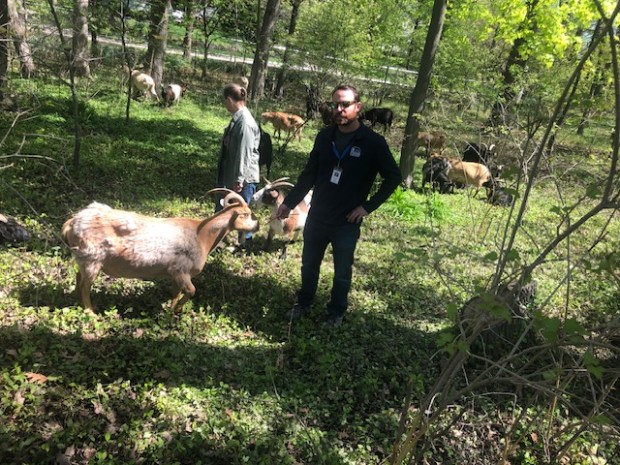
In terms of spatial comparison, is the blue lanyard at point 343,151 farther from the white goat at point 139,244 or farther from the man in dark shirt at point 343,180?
the white goat at point 139,244

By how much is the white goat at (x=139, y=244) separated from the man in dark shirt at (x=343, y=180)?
94 centimetres

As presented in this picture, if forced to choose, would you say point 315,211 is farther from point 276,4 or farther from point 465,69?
point 465,69

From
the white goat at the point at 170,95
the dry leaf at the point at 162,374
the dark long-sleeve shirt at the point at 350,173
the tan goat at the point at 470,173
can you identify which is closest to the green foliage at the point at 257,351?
the dry leaf at the point at 162,374

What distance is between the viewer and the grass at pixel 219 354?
125 inches

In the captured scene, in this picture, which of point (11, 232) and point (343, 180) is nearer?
point (343, 180)

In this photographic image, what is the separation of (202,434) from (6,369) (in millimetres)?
1610

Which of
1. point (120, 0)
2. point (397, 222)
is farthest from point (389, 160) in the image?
point (120, 0)

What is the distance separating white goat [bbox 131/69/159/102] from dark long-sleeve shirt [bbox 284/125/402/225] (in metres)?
12.1

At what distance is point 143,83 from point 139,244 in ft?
39.0

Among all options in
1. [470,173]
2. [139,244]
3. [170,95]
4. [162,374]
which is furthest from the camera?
[170,95]

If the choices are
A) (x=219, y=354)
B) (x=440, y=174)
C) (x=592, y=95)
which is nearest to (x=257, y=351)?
(x=219, y=354)

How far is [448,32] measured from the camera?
64.4ft

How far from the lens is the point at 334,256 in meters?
4.56

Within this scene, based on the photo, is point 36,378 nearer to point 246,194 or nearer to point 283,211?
point 283,211
